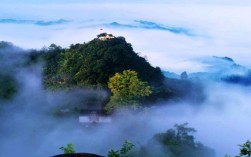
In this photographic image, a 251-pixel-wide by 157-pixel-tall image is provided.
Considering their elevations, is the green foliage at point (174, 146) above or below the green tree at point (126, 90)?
below

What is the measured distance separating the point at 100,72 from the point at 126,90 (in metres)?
2.26

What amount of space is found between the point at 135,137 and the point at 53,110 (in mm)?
4307

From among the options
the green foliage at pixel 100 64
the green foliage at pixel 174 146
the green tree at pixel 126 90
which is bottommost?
the green foliage at pixel 174 146

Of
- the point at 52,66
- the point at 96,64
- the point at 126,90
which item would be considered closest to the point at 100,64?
the point at 96,64

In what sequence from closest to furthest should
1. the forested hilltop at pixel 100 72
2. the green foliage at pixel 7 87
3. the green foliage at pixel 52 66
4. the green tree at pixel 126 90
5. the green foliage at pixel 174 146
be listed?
the green foliage at pixel 174 146, the green foliage at pixel 7 87, the green tree at pixel 126 90, the forested hilltop at pixel 100 72, the green foliage at pixel 52 66

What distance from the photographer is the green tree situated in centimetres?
2180

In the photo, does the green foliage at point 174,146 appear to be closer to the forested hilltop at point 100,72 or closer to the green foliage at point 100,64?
the forested hilltop at point 100,72

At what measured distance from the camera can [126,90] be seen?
22.2m

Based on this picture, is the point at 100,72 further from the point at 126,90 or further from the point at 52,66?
the point at 52,66

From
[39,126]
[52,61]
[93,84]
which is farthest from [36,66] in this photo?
[39,126]

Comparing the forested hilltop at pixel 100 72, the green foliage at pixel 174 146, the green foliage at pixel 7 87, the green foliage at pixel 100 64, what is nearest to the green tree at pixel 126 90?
the forested hilltop at pixel 100 72

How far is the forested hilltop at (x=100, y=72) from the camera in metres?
22.4

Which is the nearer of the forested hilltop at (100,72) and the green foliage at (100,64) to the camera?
the forested hilltop at (100,72)

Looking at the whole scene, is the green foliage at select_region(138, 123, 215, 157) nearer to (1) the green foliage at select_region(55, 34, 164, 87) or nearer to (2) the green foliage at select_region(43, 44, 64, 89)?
(1) the green foliage at select_region(55, 34, 164, 87)
